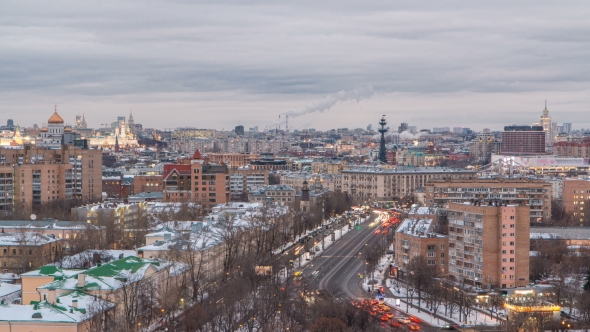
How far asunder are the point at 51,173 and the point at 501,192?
25.1m

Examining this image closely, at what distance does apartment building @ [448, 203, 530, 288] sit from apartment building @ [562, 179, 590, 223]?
77.4ft

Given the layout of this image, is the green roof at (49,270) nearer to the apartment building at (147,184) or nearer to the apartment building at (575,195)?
the apartment building at (575,195)

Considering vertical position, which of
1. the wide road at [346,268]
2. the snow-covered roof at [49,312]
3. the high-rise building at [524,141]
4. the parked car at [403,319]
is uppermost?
the high-rise building at [524,141]

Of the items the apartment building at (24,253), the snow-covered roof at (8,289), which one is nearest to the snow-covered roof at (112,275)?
the snow-covered roof at (8,289)

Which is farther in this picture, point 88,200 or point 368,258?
point 88,200

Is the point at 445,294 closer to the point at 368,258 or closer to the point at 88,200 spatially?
the point at 368,258

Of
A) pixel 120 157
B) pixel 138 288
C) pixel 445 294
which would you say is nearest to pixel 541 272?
pixel 445 294

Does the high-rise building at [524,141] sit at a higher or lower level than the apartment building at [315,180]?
higher

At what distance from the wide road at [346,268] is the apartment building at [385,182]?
77.5ft

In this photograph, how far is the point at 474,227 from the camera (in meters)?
34.8

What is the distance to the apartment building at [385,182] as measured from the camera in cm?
7481

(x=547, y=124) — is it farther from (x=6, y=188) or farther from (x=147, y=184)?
(x=6, y=188)

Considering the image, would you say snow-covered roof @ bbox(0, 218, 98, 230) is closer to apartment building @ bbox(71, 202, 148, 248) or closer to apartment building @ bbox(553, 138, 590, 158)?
apartment building @ bbox(71, 202, 148, 248)

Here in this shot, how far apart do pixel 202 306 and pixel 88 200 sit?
105 feet
